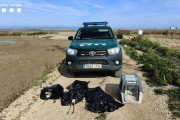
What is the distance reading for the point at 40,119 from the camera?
3.78 meters

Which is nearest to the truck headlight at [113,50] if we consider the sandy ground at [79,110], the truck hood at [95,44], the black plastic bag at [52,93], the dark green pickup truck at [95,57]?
the dark green pickup truck at [95,57]

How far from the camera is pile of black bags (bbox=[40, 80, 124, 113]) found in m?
4.00

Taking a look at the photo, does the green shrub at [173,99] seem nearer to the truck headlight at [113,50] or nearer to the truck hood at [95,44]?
the truck headlight at [113,50]

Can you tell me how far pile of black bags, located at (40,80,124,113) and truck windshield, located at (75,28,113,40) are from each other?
2.37 metres

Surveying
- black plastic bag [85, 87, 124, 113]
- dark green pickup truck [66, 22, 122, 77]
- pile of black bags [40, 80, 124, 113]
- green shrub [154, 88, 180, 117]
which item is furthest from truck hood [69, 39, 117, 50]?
green shrub [154, 88, 180, 117]

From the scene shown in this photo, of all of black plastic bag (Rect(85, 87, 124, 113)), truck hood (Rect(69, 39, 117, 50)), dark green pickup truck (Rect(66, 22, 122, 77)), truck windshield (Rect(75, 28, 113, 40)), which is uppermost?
truck windshield (Rect(75, 28, 113, 40))

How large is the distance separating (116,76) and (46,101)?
2.65 m

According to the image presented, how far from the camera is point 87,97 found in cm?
455

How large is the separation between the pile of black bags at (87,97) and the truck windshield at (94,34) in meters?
2.37

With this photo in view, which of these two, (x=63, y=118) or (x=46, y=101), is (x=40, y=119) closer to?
(x=63, y=118)

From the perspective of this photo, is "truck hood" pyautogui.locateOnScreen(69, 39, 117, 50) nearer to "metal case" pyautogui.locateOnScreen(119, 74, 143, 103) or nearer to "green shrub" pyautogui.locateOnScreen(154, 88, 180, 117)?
"metal case" pyautogui.locateOnScreen(119, 74, 143, 103)

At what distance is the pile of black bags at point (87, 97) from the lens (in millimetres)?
4002

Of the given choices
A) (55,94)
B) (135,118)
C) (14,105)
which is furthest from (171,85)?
(14,105)

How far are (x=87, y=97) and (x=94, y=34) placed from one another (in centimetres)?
312
